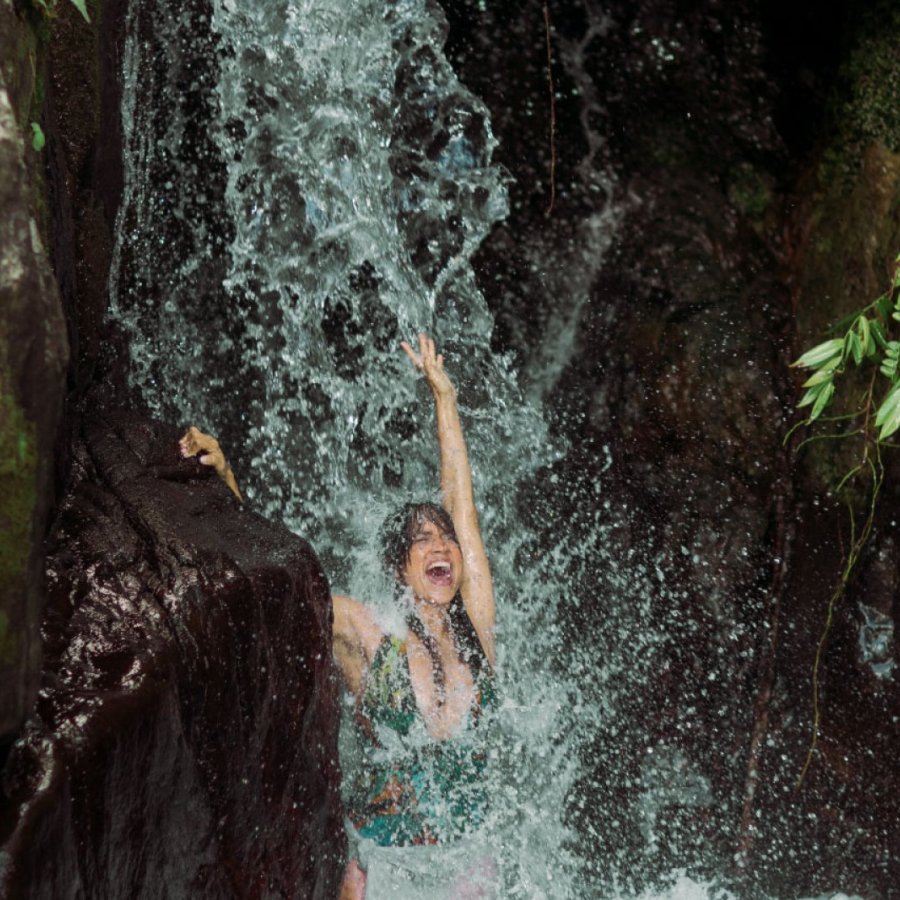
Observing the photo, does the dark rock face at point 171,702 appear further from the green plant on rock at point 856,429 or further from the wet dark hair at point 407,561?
the green plant on rock at point 856,429

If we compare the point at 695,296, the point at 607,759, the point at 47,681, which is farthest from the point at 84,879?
the point at 695,296

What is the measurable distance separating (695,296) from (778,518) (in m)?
1.03

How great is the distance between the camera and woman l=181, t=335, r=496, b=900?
3.58m

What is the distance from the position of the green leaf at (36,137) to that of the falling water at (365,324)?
168cm

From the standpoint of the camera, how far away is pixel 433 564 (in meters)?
3.69

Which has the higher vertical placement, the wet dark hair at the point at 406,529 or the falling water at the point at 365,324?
the falling water at the point at 365,324

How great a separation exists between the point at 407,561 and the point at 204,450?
85 centimetres

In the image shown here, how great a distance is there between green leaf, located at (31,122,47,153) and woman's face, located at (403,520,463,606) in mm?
1697

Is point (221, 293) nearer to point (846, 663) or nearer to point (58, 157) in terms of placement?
point (58, 157)

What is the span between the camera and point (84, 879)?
2061 millimetres

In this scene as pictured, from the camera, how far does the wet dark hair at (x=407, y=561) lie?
374 cm

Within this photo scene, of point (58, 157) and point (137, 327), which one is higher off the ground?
point (137, 327)

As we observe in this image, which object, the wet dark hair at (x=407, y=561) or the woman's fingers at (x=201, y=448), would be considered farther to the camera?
the wet dark hair at (x=407, y=561)

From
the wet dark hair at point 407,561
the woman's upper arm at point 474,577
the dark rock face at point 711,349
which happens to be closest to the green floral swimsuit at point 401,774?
the wet dark hair at point 407,561
